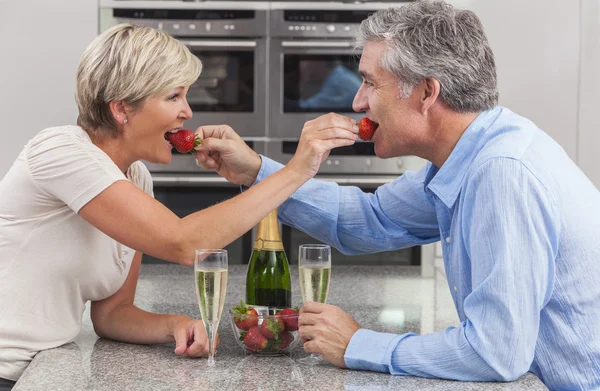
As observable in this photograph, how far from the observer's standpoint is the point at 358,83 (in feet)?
11.1

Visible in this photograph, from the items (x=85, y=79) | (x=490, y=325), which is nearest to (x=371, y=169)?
(x=85, y=79)

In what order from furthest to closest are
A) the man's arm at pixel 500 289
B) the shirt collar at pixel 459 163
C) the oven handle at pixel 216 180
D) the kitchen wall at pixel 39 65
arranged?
the oven handle at pixel 216 180 < the kitchen wall at pixel 39 65 < the shirt collar at pixel 459 163 < the man's arm at pixel 500 289

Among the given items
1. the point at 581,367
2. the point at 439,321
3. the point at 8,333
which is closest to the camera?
the point at 581,367

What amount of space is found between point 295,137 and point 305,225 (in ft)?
4.75

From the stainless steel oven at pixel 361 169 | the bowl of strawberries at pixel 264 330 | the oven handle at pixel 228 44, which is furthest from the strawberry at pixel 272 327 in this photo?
the oven handle at pixel 228 44

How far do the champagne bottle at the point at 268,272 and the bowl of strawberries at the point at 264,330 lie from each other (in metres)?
0.18

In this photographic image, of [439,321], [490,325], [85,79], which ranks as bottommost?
[439,321]

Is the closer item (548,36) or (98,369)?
(98,369)

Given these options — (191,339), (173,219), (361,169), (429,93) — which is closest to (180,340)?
(191,339)

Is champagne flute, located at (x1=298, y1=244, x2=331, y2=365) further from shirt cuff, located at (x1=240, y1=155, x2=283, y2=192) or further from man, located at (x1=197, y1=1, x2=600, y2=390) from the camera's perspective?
shirt cuff, located at (x1=240, y1=155, x2=283, y2=192)

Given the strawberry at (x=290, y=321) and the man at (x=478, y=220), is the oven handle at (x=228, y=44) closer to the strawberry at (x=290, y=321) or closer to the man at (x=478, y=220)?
the man at (x=478, y=220)

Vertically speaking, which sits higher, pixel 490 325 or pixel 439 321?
pixel 490 325

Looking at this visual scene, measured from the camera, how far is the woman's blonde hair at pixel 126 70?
1.77 m

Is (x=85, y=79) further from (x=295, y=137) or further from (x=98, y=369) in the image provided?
(x=295, y=137)
